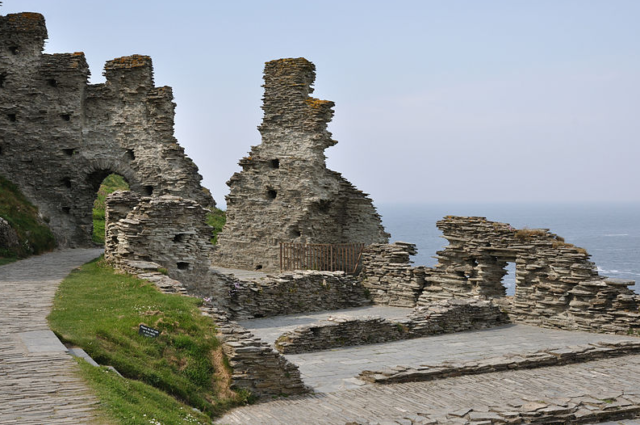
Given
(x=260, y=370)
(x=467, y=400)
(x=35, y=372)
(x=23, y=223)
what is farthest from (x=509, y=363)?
(x=23, y=223)

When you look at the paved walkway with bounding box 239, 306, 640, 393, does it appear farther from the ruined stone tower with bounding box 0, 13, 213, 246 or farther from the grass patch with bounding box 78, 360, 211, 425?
the ruined stone tower with bounding box 0, 13, 213, 246

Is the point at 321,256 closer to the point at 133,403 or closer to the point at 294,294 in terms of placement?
the point at 294,294

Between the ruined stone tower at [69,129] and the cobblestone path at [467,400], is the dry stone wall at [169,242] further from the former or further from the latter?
the ruined stone tower at [69,129]

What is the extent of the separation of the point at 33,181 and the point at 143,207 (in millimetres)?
13934

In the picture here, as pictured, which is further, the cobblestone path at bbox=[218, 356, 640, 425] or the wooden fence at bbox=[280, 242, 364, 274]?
the wooden fence at bbox=[280, 242, 364, 274]

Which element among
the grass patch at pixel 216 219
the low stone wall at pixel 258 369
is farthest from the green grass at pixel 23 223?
the low stone wall at pixel 258 369

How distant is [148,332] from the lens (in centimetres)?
1308

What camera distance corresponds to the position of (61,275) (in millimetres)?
20391

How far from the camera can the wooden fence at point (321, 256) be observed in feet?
94.2

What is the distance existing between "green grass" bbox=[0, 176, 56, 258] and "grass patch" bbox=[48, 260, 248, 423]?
10.7 metres

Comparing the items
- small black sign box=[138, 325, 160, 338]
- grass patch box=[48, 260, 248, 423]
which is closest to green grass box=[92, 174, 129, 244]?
grass patch box=[48, 260, 248, 423]

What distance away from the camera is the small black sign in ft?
42.8

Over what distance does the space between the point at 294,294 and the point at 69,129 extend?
606 inches

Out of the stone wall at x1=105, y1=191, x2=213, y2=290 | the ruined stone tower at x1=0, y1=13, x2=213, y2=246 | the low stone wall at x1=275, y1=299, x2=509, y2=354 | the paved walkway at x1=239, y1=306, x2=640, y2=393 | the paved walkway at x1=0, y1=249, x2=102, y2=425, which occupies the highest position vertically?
the ruined stone tower at x1=0, y1=13, x2=213, y2=246
